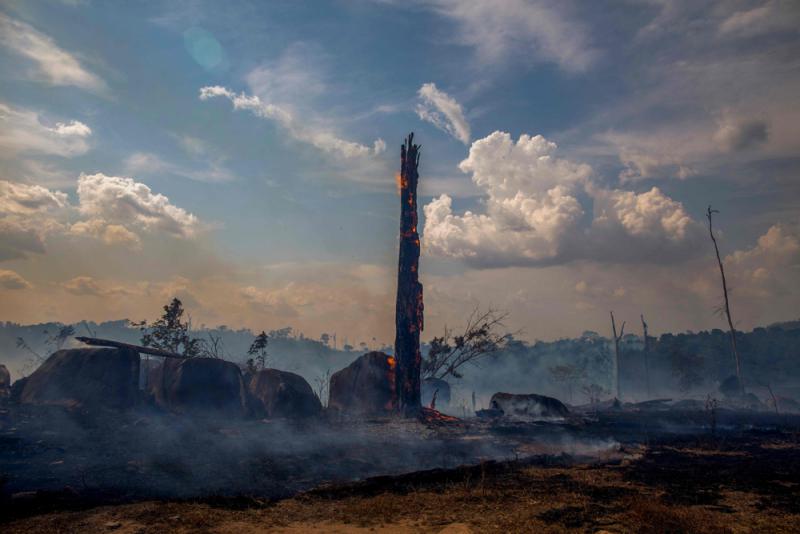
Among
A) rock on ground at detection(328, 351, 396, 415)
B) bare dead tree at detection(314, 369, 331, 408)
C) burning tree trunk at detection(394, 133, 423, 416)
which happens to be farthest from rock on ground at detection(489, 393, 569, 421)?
bare dead tree at detection(314, 369, 331, 408)

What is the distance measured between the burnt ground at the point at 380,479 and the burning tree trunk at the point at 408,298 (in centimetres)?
509

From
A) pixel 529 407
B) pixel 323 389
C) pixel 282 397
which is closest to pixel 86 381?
pixel 282 397

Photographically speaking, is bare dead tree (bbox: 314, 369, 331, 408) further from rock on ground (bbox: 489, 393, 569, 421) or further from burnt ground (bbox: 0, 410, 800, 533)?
rock on ground (bbox: 489, 393, 569, 421)

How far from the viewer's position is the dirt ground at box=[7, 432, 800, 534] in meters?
7.19

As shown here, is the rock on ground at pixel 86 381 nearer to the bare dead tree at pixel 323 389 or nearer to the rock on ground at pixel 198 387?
the rock on ground at pixel 198 387

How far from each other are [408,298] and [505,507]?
17.1 metres

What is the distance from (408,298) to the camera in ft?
82.3

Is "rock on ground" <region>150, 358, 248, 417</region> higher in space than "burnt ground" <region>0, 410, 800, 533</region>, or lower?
higher

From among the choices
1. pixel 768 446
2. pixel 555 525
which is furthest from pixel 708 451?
pixel 555 525

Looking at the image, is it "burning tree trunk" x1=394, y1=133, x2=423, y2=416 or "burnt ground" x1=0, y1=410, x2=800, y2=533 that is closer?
→ "burnt ground" x1=0, y1=410, x2=800, y2=533

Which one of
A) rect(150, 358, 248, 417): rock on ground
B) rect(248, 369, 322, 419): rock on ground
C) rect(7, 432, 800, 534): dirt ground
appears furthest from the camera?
rect(248, 369, 322, 419): rock on ground

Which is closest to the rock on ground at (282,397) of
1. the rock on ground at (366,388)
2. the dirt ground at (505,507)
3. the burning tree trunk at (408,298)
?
the rock on ground at (366,388)

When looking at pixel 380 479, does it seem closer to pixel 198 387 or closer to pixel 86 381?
pixel 198 387

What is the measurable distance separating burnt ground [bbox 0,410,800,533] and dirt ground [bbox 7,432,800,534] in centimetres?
4
